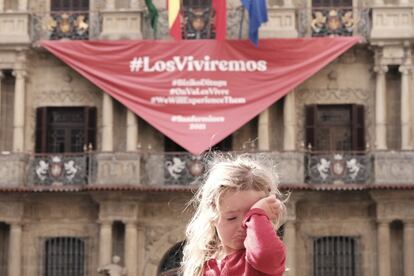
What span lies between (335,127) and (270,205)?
2665cm

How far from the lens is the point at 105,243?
29203 millimetres

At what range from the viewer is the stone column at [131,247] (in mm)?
29109

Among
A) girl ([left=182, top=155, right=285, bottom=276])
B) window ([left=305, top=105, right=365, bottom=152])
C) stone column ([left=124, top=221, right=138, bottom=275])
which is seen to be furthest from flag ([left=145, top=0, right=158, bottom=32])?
girl ([left=182, top=155, right=285, bottom=276])

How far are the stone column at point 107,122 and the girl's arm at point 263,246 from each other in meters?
26.3

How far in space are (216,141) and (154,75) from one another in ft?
8.31

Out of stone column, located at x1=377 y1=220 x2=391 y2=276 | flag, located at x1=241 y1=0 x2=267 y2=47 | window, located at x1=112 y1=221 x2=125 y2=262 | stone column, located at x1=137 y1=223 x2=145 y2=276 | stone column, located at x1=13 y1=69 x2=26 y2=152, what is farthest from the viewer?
stone column, located at x1=13 y1=69 x2=26 y2=152

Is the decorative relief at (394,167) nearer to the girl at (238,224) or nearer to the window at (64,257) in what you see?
the window at (64,257)

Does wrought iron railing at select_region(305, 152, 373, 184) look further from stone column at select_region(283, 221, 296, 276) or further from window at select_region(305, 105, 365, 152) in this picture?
stone column at select_region(283, 221, 296, 276)

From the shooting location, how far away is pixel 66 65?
101 feet

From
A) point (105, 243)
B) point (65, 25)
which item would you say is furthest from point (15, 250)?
point (65, 25)

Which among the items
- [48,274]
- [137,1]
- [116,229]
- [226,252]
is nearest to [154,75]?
[137,1]

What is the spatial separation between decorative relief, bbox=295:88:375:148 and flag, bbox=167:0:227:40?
2978mm

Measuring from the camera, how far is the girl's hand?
3.63m

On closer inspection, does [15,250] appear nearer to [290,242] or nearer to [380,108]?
[290,242]
